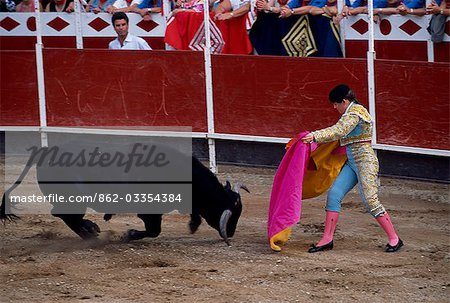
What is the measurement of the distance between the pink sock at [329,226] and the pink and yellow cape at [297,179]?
8.2 inches

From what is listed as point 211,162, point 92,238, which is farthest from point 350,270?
point 211,162

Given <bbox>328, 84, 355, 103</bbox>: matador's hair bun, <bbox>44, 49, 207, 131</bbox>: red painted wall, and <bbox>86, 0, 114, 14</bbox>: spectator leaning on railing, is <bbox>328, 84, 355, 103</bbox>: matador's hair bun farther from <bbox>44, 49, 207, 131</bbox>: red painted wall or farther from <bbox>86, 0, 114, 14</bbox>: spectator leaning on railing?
<bbox>86, 0, 114, 14</bbox>: spectator leaning on railing

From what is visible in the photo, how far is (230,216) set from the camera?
737 centimetres

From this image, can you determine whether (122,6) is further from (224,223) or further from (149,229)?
(224,223)

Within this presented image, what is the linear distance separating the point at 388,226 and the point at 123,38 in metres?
4.33

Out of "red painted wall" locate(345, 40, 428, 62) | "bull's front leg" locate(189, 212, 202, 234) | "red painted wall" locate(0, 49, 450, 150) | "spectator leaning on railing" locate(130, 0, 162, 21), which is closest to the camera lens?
"bull's front leg" locate(189, 212, 202, 234)

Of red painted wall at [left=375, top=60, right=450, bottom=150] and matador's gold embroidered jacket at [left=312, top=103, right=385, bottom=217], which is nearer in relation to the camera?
matador's gold embroidered jacket at [left=312, top=103, right=385, bottom=217]

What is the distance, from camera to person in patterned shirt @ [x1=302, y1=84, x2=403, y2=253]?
7047 millimetres

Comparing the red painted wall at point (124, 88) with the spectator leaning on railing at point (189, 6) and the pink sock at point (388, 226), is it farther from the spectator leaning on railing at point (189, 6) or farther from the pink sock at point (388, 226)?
the pink sock at point (388, 226)

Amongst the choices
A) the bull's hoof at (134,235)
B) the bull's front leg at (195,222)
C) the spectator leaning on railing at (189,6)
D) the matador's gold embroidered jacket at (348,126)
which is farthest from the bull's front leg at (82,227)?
the spectator leaning on railing at (189,6)

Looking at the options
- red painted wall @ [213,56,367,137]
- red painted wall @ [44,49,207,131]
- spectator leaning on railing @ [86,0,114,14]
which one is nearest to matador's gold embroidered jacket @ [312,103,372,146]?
red painted wall @ [213,56,367,137]

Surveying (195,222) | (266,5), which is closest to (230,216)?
(195,222)

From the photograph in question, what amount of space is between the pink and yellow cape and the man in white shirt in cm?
341

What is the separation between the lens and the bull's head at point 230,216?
24.0 ft
